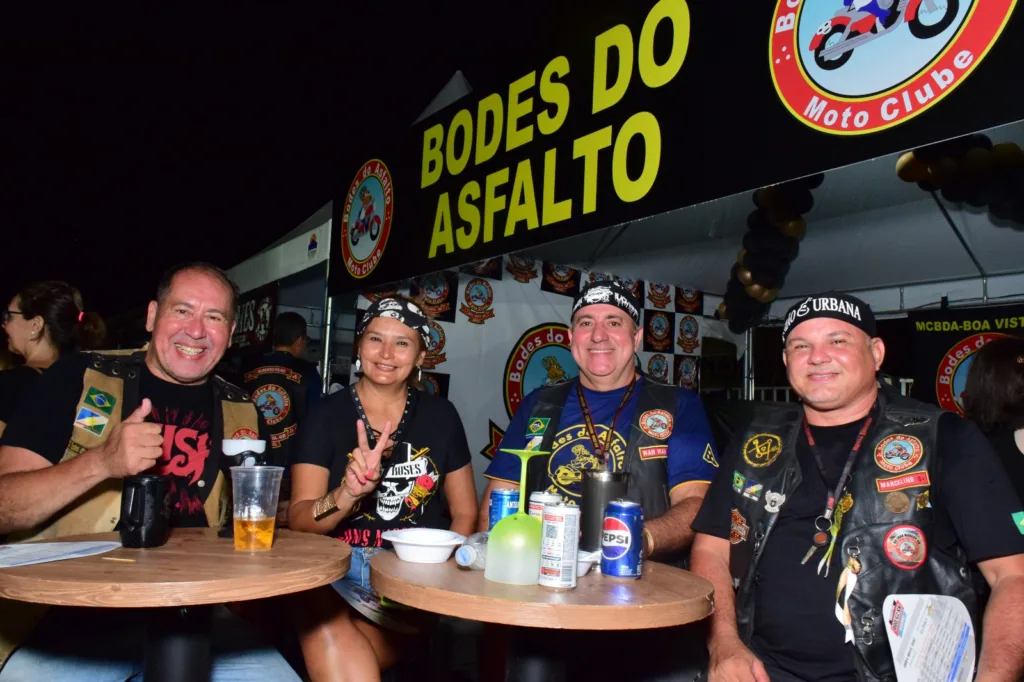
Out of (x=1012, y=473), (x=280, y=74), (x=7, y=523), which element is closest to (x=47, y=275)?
(x=280, y=74)

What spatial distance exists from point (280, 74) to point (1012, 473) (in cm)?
664

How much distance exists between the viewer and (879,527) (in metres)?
1.85

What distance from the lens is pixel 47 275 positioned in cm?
1809

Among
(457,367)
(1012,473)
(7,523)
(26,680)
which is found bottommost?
(26,680)

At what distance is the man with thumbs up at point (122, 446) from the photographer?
182cm

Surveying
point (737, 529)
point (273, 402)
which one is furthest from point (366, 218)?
point (737, 529)

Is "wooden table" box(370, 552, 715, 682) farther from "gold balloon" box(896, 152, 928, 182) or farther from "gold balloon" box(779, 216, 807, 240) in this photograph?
"gold balloon" box(779, 216, 807, 240)

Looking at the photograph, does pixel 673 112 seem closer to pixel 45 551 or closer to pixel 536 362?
pixel 45 551

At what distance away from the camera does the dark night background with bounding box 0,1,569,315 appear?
5805 mm

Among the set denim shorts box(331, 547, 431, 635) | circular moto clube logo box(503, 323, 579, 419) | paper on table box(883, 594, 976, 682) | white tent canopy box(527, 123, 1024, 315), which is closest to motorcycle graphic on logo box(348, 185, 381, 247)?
white tent canopy box(527, 123, 1024, 315)

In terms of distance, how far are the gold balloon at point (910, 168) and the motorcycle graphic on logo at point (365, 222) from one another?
3.22 metres

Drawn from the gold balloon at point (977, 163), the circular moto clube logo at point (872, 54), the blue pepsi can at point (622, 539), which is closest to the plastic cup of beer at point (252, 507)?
the blue pepsi can at point (622, 539)

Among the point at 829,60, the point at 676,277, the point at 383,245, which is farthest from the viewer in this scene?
the point at 676,277

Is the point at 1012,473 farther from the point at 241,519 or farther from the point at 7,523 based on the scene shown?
the point at 7,523
